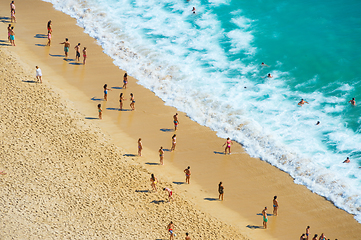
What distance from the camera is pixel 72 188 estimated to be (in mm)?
19984

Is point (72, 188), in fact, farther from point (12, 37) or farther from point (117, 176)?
point (12, 37)

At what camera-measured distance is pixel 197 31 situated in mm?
36344

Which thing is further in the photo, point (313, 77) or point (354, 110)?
point (313, 77)

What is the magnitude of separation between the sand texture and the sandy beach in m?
0.05

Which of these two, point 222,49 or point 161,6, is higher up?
point 161,6

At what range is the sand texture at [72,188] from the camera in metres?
18.1

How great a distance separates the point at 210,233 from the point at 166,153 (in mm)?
6116

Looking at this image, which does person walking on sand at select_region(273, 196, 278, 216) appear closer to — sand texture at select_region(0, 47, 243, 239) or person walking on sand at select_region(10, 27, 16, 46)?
sand texture at select_region(0, 47, 243, 239)

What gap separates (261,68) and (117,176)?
15506mm

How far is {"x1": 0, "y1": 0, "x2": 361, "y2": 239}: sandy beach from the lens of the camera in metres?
18.7

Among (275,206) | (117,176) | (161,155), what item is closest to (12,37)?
(117,176)

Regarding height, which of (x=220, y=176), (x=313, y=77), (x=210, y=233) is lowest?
(x=210, y=233)

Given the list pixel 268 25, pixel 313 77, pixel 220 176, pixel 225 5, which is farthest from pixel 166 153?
pixel 225 5

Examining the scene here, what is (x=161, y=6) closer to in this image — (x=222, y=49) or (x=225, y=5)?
(x=225, y=5)
